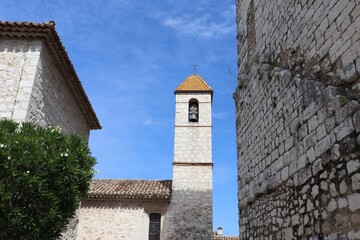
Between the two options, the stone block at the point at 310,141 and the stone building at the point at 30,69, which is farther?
the stone building at the point at 30,69

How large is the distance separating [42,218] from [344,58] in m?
5.33

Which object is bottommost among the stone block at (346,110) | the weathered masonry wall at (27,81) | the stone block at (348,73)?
the stone block at (346,110)

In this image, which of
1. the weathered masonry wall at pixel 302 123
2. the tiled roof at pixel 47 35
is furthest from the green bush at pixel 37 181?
the weathered masonry wall at pixel 302 123

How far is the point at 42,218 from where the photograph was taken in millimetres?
5727

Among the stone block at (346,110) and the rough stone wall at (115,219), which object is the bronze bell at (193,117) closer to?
the rough stone wall at (115,219)

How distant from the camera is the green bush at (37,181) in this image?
5547 mm

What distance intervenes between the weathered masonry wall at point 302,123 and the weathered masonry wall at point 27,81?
529 centimetres

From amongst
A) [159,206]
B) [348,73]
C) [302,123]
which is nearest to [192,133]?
[159,206]

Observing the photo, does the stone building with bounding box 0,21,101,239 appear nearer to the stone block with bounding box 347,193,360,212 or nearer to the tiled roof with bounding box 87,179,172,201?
the stone block with bounding box 347,193,360,212

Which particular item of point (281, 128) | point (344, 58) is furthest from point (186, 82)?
point (344, 58)

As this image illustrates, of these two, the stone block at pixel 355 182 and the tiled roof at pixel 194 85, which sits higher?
the tiled roof at pixel 194 85

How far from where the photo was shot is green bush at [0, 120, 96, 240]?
555cm

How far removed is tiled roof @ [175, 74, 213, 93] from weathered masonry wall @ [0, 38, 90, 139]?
1171 cm

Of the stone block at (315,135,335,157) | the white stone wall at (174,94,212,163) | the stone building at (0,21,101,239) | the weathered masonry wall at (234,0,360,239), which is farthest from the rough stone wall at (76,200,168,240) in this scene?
the stone block at (315,135,335,157)
